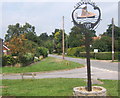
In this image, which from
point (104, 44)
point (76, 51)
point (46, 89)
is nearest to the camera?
point (46, 89)

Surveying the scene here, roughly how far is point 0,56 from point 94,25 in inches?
740

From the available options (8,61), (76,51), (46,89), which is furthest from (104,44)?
(46,89)

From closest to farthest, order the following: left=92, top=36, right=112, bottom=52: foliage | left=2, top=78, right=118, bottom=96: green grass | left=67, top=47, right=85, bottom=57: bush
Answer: left=2, top=78, right=118, bottom=96: green grass
left=92, top=36, right=112, bottom=52: foliage
left=67, top=47, right=85, bottom=57: bush

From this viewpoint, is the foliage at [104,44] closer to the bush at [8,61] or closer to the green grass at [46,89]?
the bush at [8,61]

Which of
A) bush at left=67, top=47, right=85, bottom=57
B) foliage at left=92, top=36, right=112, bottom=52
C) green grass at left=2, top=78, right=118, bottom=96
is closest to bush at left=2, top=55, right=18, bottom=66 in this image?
green grass at left=2, top=78, right=118, bottom=96

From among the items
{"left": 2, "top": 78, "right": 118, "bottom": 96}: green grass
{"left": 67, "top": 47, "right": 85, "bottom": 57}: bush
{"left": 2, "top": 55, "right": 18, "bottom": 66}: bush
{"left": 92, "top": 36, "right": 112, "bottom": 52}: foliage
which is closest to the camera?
{"left": 2, "top": 78, "right": 118, "bottom": 96}: green grass

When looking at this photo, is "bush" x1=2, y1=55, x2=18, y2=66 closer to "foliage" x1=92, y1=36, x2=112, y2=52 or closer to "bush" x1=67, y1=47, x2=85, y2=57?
"foliage" x1=92, y1=36, x2=112, y2=52

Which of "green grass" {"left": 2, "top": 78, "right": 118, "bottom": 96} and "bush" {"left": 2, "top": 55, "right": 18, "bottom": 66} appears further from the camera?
"bush" {"left": 2, "top": 55, "right": 18, "bottom": 66}

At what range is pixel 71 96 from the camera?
7.77m

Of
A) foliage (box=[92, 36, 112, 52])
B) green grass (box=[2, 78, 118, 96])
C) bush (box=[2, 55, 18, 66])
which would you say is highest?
foliage (box=[92, 36, 112, 52])

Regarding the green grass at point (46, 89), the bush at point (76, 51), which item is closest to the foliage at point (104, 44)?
the bush at point (76, 51)

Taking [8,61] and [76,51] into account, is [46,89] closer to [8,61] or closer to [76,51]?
[8,61]

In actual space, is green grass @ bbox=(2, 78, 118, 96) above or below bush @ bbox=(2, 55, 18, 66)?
below

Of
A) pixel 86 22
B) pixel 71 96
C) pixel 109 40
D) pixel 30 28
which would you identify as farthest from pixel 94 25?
pixel 30 28
